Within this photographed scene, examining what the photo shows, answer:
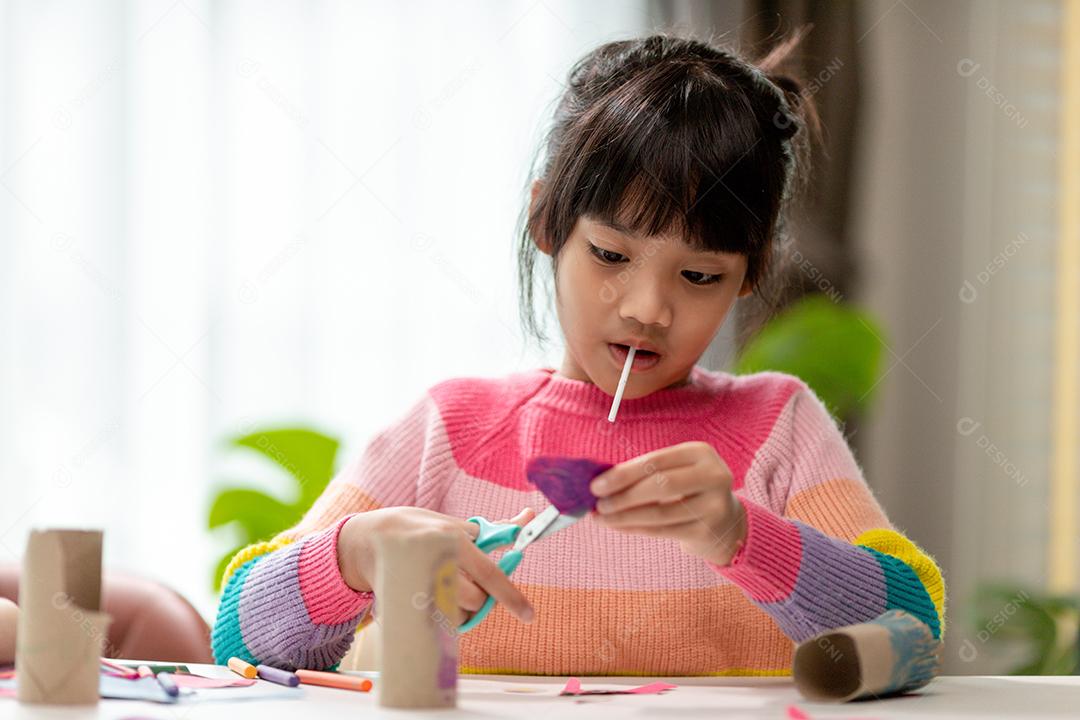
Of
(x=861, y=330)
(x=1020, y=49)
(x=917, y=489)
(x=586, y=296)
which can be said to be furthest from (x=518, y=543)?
(x=1020, y=49)

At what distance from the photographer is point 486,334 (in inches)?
103

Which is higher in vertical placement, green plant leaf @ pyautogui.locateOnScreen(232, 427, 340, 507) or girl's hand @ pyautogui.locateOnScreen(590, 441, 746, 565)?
girl's hand @ pyautogui.locateOnScreen(590, 441, 746, 565)

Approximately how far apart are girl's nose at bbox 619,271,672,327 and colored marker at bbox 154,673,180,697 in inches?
21.1

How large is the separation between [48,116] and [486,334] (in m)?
1.05

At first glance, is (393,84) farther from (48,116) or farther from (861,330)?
(861,330)

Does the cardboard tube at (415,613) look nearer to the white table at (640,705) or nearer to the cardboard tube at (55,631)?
the white table at (640,705)

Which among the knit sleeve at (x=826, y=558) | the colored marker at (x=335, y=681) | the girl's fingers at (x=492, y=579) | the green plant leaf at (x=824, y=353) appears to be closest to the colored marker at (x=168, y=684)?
the colored marker at (x=335, y=681)

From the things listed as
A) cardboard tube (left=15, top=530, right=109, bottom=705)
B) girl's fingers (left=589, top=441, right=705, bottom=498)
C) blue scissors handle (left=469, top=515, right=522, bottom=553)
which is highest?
girl's fingers (left=589, top=441, right=705, bottom=498)

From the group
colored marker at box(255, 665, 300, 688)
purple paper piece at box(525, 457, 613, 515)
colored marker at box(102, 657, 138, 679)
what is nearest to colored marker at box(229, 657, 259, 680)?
colored marker at box(255, 665, 300, 688)

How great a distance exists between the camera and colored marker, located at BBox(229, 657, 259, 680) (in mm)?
976

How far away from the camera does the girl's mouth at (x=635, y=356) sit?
4.06 feet

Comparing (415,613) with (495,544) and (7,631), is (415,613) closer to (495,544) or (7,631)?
(495,544)

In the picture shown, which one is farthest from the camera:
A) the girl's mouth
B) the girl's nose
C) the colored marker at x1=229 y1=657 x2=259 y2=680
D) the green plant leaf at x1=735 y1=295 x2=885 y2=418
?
the green plant leaf at x1=735 y1=295 x2=885 y2=418

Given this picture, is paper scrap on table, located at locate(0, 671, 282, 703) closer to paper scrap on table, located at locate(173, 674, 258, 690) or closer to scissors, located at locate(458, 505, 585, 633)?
paper scrap on table, located at locate(173, 674, 258, 690)
